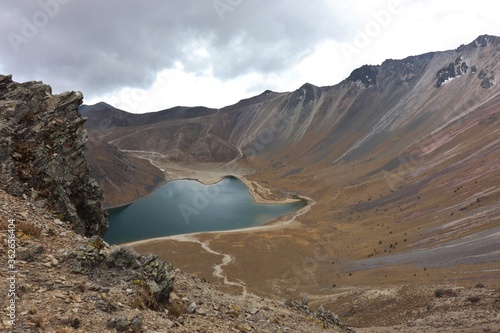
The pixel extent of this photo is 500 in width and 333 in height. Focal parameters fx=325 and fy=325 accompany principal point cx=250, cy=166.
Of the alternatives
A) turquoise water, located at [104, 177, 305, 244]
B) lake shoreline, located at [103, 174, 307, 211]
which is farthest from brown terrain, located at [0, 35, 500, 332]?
turquoise water, located at [104, 177, 305, 244]

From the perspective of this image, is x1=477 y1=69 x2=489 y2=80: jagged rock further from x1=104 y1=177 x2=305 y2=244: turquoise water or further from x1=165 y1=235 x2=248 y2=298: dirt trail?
x1=165 y1=235 x2=248 y2=298: dirt trail

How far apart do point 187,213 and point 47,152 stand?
9389 cm

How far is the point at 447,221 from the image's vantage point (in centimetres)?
6500

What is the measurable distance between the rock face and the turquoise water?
64.4 metres

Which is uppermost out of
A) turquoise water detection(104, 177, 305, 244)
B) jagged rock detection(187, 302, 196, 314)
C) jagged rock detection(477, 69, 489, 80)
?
jagged rock detection(477, 69, 489, 80)

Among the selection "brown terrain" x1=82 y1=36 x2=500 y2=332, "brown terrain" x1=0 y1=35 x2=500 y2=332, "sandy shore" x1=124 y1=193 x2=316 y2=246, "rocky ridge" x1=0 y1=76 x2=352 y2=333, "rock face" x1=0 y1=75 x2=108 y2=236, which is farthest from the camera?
"sandy shore" x1=124 y1=193 x2=316 y2=246

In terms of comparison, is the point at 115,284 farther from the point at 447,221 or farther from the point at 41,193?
the point at 447,221

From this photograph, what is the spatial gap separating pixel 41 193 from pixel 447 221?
70.2 m

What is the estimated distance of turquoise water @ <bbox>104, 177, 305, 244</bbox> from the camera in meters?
92.3

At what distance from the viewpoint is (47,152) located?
1925cm

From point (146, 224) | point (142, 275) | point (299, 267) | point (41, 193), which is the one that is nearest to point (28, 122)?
point (41, 193)

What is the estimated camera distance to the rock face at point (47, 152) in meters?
17.3

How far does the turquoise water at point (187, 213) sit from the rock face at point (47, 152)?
64.4 meters

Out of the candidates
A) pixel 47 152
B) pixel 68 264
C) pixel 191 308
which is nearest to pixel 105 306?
pixel 68 264
